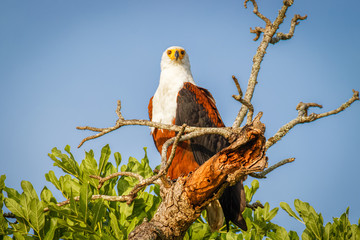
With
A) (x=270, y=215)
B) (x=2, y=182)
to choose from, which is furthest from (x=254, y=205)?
(x=2, y=182)

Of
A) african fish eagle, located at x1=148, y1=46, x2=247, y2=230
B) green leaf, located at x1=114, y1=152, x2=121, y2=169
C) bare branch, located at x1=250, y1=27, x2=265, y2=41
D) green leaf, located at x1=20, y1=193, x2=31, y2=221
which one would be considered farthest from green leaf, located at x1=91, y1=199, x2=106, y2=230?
bare branch, located at x1=250, y1=27, x2=265, y2=41

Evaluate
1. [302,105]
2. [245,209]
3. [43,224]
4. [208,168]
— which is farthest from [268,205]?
[43,224]

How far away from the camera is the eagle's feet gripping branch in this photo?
107 inches

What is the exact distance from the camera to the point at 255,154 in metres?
2.76

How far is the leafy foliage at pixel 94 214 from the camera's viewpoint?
322cm

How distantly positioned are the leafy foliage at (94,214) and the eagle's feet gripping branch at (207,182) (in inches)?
17.7

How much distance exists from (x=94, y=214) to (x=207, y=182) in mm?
1046

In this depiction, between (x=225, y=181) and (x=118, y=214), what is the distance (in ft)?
4.41

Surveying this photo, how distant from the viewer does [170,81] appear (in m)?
4.96

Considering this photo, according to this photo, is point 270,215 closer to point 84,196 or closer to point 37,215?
point 84,196

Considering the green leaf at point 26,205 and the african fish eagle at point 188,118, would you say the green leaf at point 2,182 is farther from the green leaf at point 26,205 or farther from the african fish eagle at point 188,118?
the african fish eagle at point 188,118

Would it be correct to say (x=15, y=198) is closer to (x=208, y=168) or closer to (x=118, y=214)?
(x=118, y=214)

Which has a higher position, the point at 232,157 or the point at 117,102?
the point at 117,102

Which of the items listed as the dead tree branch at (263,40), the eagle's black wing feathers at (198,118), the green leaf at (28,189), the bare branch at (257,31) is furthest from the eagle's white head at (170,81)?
the green leaf at (28,189)
